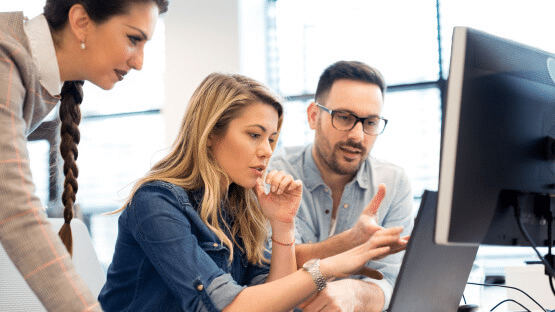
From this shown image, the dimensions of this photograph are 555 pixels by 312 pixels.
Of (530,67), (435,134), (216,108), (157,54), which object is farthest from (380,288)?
(157,54)

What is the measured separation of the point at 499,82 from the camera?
83 centimetres

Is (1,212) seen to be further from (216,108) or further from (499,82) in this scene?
(499,82)

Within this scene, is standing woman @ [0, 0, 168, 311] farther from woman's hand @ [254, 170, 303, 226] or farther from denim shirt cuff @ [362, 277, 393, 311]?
denim shirt cuff @ [362, 277, 393, 311]

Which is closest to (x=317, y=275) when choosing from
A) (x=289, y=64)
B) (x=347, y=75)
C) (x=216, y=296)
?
(x=216, y=296)

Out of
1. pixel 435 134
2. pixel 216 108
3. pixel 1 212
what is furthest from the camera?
pixel 435 134

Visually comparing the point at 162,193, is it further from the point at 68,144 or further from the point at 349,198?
the point at 349,198

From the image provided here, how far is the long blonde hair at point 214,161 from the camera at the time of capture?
1.29m

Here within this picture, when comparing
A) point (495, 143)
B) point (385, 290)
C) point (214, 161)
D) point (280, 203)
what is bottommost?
point (385, 290)

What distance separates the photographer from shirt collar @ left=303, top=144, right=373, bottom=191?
1910 millimetres

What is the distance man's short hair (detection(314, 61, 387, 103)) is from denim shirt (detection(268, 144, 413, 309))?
0.25 meters

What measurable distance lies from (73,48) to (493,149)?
33.3 inches

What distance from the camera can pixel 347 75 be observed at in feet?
6.35

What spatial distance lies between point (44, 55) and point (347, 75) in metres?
1.13

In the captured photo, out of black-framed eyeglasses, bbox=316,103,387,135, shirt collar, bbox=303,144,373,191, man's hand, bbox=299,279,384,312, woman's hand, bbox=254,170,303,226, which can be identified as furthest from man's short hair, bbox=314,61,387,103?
man's hand, bbox=299,279,384,312
